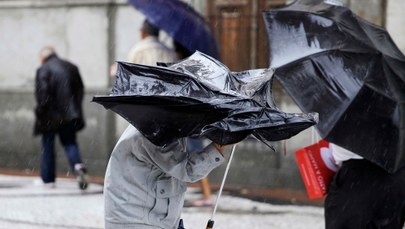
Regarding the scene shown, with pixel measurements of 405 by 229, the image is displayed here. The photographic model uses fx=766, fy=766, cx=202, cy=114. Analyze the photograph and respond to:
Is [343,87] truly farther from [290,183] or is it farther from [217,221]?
[290,183]

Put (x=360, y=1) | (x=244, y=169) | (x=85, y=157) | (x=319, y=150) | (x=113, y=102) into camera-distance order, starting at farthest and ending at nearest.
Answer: (x=85, y=157)
(x=244, y=169)
(x=360, y=1)
(x=319, y=150)
(x=113, y=102)

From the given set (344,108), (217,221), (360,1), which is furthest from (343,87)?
(360,1)

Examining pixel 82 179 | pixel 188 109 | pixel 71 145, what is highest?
pixel 188 109

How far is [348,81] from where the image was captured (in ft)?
15.5

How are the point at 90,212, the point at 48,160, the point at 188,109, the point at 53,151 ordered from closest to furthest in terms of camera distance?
the point at 188,109 → the point at 90,212 → the point at 48,160 → the point at 53,151

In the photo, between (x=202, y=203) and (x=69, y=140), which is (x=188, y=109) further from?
(x=69, y=140)

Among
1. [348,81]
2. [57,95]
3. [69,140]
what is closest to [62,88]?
[57,95]

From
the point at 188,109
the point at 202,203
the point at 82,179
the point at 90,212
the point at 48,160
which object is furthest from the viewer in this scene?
the point at 48,160

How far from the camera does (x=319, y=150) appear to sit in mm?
5172

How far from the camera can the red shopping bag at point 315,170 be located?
5121mm

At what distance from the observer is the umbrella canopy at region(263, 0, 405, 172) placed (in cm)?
463

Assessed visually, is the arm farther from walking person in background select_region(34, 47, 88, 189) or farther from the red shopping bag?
walking person in background select_region(34, 47, 88, 189)

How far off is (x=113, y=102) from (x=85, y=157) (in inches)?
361

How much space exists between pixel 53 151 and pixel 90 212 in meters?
2.23
